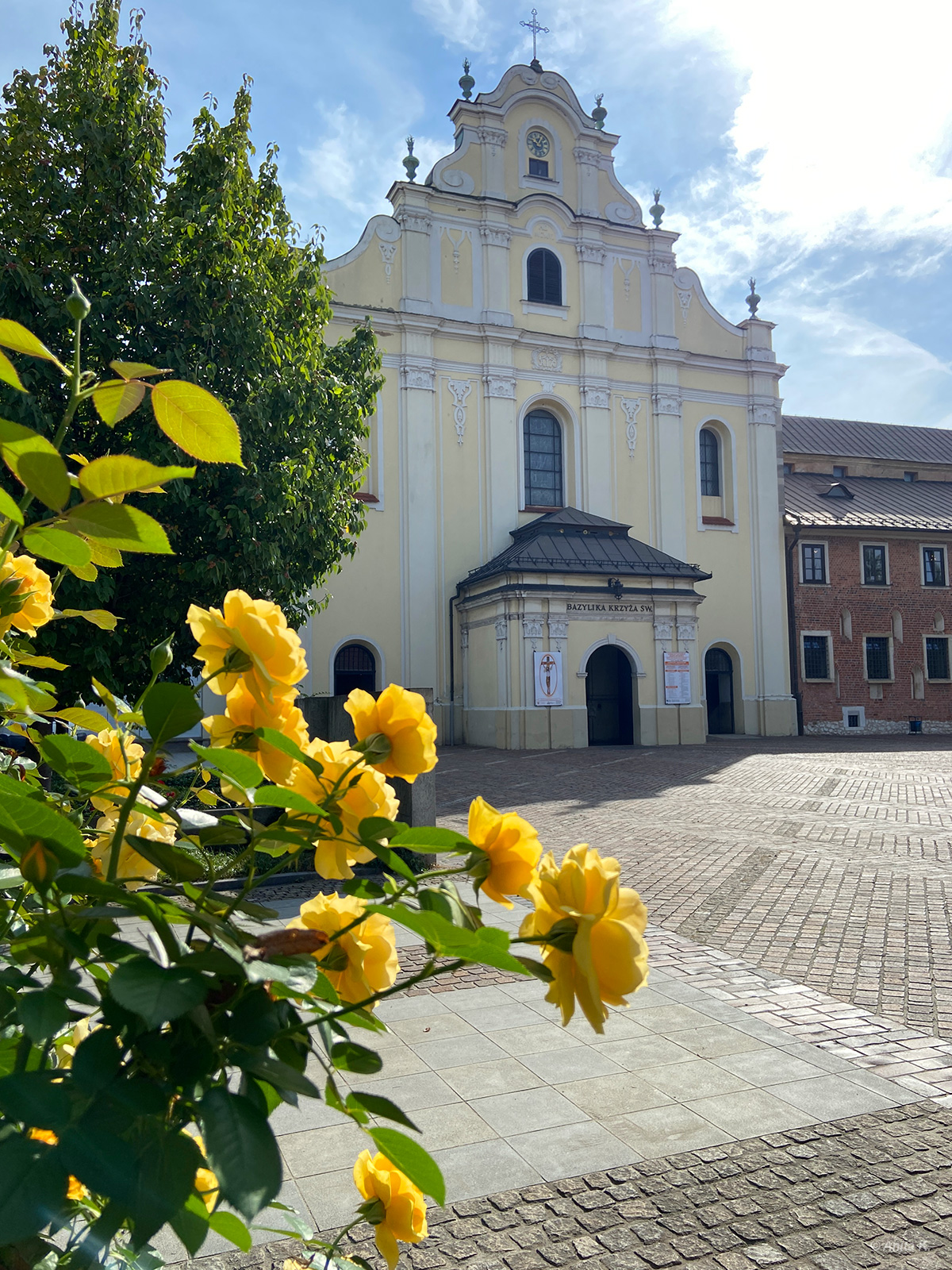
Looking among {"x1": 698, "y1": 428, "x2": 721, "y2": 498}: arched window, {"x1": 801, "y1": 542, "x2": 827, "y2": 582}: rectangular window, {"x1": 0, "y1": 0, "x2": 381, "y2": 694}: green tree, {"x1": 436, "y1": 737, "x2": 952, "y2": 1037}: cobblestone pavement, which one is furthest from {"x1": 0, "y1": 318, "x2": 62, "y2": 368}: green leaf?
{"x1": 801, "y1": 542, "x2": 827, "y2": 582}: rectangular window

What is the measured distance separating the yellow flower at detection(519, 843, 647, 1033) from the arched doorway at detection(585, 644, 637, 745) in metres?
23.5

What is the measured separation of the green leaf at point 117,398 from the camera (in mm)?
800

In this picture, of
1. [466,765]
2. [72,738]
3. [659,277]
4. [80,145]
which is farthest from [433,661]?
[72,738]

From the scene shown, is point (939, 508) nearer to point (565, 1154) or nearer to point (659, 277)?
point (659, 277)

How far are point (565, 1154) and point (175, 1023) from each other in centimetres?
308

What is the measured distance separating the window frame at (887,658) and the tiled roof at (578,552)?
374 inches

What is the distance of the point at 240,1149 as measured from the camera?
0.59 metres

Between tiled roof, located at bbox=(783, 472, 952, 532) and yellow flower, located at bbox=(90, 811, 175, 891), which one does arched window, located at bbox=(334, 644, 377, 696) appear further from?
yellow flower, located at bbox=(90, 811, 175, 891)

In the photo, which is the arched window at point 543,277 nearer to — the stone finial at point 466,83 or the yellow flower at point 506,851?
the stone finial at point 466,83

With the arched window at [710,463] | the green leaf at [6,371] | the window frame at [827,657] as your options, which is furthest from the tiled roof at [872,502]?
the green leaf at [6,371]

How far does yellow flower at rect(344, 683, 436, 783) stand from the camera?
2.92 feet

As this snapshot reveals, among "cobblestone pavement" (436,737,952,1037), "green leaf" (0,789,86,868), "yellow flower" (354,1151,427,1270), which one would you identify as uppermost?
"green leaf" (0,789,86,868)

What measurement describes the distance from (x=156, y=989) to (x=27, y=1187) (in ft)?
0.44

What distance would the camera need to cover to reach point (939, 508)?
1321 inches
